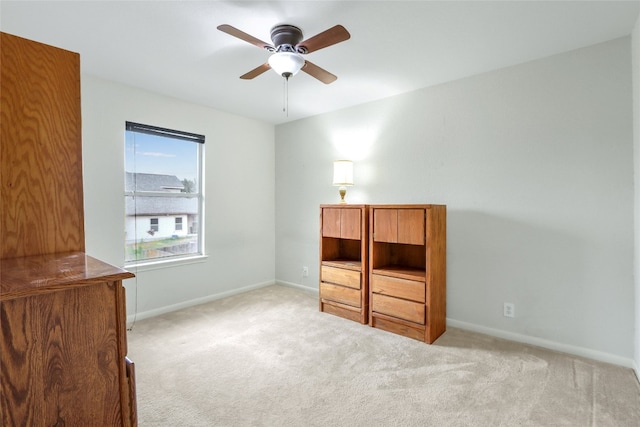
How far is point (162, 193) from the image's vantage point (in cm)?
345

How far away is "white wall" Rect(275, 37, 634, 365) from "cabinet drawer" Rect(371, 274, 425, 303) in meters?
0.52

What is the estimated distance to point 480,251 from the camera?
2.88m

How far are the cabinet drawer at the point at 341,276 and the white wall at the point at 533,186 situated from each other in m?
0.89

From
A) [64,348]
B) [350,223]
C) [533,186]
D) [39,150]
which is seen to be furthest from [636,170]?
[39,150]

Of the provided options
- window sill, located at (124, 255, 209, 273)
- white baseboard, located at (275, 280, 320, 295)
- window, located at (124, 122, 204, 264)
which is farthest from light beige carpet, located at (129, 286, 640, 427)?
white baseboard, located at (275, 280, 320, 295)

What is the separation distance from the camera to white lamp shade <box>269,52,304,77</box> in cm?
201

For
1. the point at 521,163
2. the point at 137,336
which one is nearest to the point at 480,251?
the point at 521,163

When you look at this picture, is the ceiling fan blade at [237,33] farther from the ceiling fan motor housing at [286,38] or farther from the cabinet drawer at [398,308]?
the cabinet drawer at [398,308]

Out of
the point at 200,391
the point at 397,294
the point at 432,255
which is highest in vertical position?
the point at 432,255

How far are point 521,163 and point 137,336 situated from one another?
12.0ft

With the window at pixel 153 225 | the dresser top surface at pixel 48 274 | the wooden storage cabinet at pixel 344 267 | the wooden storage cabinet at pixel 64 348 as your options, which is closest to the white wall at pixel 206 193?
the window at pixel 153 225

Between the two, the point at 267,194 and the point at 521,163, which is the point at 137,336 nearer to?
the point at 267,194

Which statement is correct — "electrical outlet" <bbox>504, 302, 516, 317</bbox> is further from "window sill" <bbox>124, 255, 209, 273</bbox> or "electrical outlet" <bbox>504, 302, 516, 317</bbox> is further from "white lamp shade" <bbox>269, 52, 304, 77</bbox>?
"window sill" <bbox>124, 255, 209, 273</bbox>

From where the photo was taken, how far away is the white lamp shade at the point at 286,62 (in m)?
2.01
